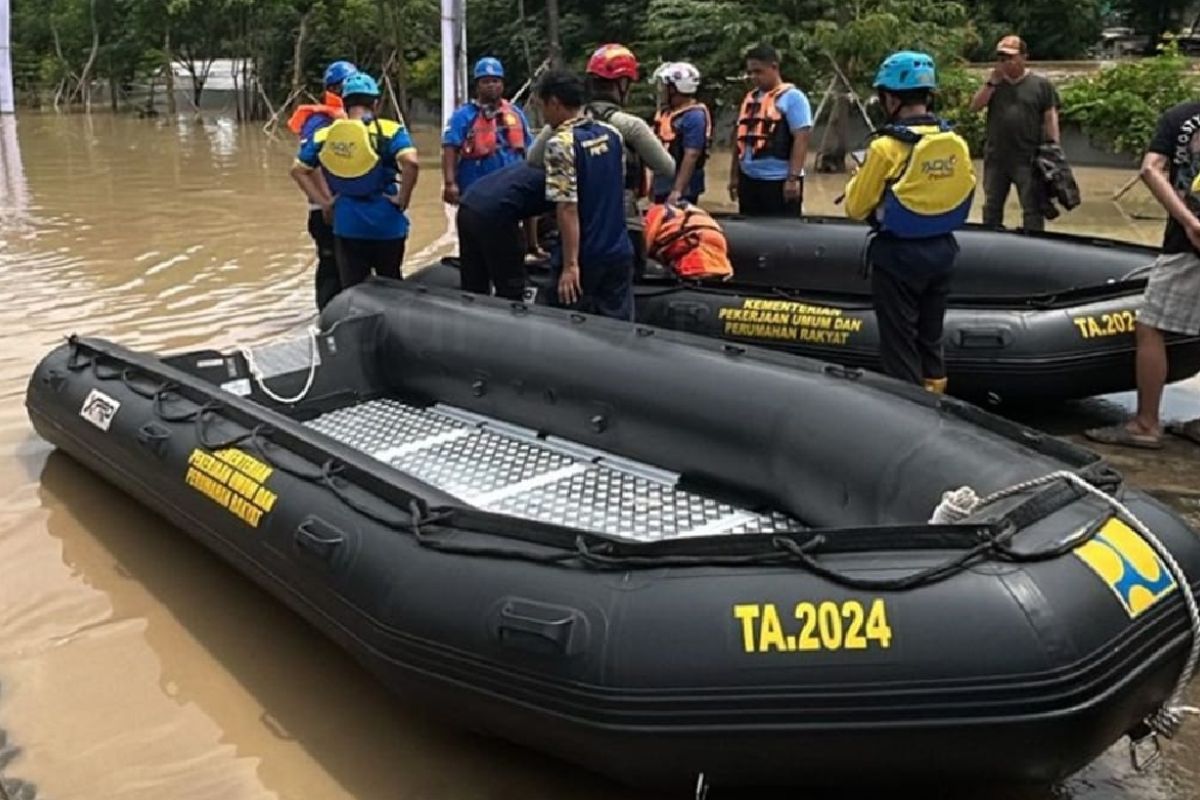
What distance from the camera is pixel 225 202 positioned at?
10.9 meters

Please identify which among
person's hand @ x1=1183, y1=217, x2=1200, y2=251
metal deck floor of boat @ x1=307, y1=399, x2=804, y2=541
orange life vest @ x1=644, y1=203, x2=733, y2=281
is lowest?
metal deck floor of boat @ x1=307, y1=399, x2=804, y2=541

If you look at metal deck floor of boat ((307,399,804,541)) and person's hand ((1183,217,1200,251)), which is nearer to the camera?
metal deck floor of boat ((307,399,804,541))

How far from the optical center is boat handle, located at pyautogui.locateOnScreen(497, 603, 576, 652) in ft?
7.22

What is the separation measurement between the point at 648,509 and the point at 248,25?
77.2 feet

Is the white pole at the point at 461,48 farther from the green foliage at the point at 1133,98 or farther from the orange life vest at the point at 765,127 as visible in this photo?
the green foliage at the point at 1133,98

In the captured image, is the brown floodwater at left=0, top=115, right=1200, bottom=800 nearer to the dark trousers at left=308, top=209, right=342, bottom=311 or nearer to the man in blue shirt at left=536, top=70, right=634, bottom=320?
the dark trousers at left=308, top=209, right=342, bottom=311

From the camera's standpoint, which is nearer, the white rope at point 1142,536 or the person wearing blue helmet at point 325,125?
the white rope at point 1142,536

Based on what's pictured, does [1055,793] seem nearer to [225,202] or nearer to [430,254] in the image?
[430,254]

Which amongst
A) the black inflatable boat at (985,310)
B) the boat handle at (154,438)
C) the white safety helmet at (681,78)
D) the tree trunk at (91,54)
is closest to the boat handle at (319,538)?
the boat handle at (154,438)

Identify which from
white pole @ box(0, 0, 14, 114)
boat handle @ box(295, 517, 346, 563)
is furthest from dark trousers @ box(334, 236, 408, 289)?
white pole @ box(0, 0, 14, 114)

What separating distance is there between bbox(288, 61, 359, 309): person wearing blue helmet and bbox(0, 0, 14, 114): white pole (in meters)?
11.8

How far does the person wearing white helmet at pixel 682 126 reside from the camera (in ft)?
17.9

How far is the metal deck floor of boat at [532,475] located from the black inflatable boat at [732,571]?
0.05 ft

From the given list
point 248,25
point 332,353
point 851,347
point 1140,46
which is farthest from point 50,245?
point 1140,46
